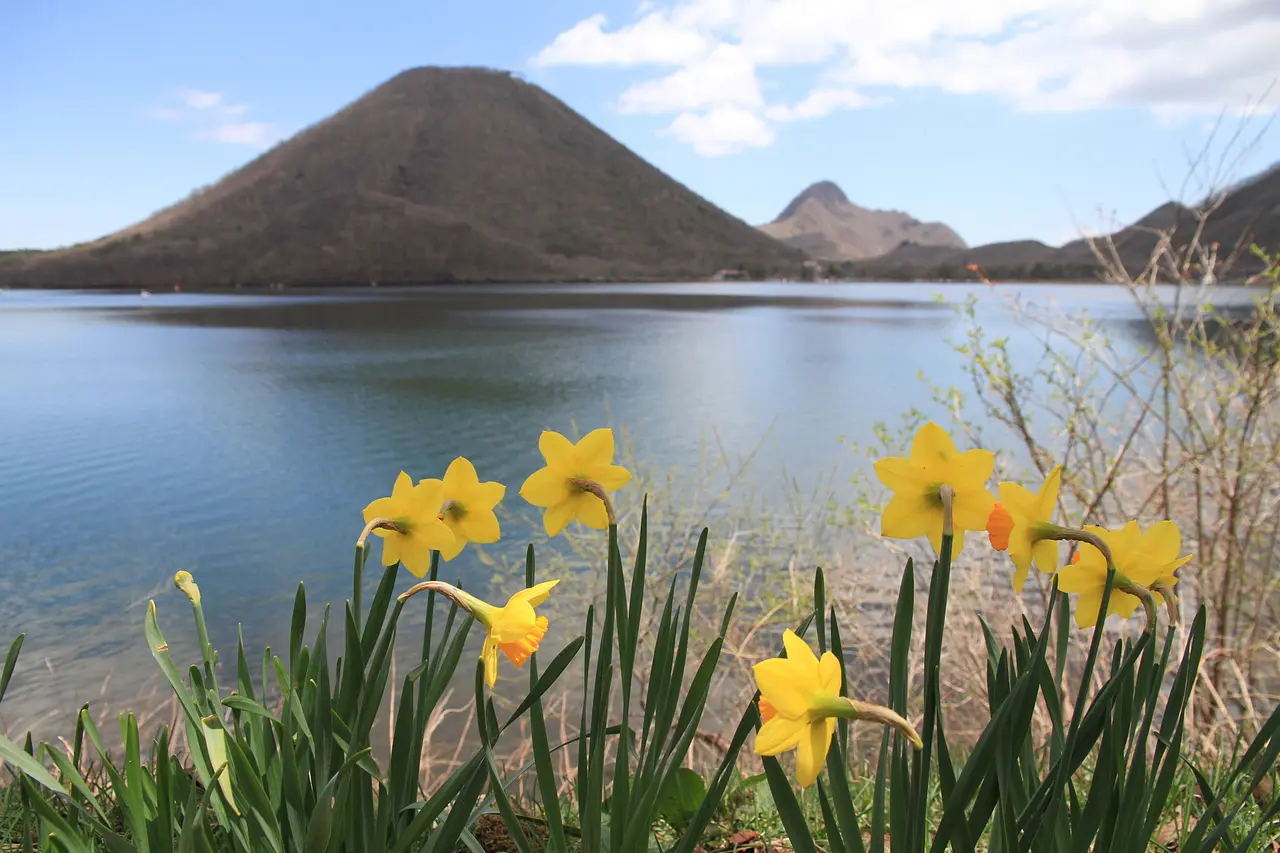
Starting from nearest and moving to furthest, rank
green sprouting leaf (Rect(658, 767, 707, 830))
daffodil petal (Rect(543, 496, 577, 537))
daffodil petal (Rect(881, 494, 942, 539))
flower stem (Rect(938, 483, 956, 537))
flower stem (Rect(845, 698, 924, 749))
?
flower stem (Rect(845, 698, 924, 749)) → flower stem (Rect(938, 483, 956, 537)) → daffodil petal (Rect(881, 494, 942, 539)) → daffodil petal (Rect(543, 496, 577, 537)) → green sprouting leaf (Rect(658, 767, 707, 830))

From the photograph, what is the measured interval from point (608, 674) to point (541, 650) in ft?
13.3

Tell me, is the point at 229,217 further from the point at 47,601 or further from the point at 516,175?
the point at 47,601

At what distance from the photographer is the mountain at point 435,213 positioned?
82312 mm

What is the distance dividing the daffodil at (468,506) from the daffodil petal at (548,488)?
5 centimetres

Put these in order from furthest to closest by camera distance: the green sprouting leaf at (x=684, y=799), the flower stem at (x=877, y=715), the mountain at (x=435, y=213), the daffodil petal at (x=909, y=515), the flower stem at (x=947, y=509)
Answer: the mountain at (x=435, y=213) → the green sprouting leaf at (x=684, y=799) → the daffodil petal at (x=909, y=515) → the flower stem at (x=947, y=509) → the flower stem at (x=877, y=715)

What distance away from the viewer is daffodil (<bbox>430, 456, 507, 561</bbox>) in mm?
944

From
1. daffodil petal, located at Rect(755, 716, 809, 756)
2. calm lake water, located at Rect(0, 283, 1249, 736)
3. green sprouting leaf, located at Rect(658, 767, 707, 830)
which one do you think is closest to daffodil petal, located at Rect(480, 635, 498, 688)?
daffodil petal, located at Rect(755, 716, 809, 756)

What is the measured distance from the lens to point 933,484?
792 mm

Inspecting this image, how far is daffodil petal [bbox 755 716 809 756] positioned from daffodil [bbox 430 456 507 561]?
41 cm

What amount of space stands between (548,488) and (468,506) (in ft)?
0.35

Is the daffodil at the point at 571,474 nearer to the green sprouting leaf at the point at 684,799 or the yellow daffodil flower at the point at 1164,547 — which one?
the yellow daffodil flower at the point at 1164,547

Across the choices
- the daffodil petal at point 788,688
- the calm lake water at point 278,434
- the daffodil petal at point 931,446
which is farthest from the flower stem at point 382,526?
the calm lake water at point 278,434

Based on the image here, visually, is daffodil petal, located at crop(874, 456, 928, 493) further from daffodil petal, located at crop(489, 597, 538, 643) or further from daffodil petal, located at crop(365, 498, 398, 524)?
daffodil petal, located at crop(365, 498, 398, 524)

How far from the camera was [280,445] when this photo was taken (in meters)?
10.9
